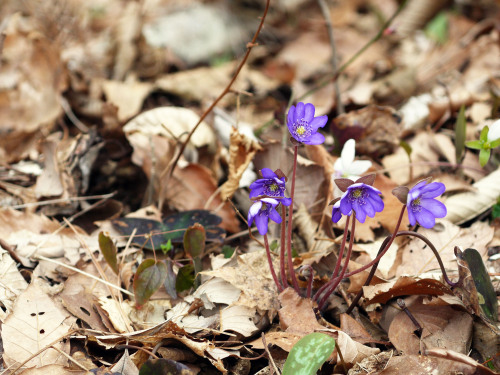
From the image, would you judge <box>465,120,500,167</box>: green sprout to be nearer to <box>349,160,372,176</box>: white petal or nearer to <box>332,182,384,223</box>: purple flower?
<box>349,160,372,176</box>: white petal

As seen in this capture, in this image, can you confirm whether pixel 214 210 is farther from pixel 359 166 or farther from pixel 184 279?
pixel 359 166

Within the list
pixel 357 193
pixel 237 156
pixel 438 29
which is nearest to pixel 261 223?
pixel 357 193

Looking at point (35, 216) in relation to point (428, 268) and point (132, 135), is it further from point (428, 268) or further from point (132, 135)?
point (428, 268)

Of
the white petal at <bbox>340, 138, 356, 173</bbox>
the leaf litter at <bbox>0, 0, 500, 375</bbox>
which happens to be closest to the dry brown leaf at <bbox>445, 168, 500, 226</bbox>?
the leaf litter at <bbox>0, 0, 500, 375</bbox>

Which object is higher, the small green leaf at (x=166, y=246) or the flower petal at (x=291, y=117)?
the flower petal at (x=291, y=117)

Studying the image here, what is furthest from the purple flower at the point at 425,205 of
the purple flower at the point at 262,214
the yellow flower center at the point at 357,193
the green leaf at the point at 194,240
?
the green leaf at the point at 194,240

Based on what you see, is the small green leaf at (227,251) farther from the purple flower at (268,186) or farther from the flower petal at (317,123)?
the flower petal at (317,123)
